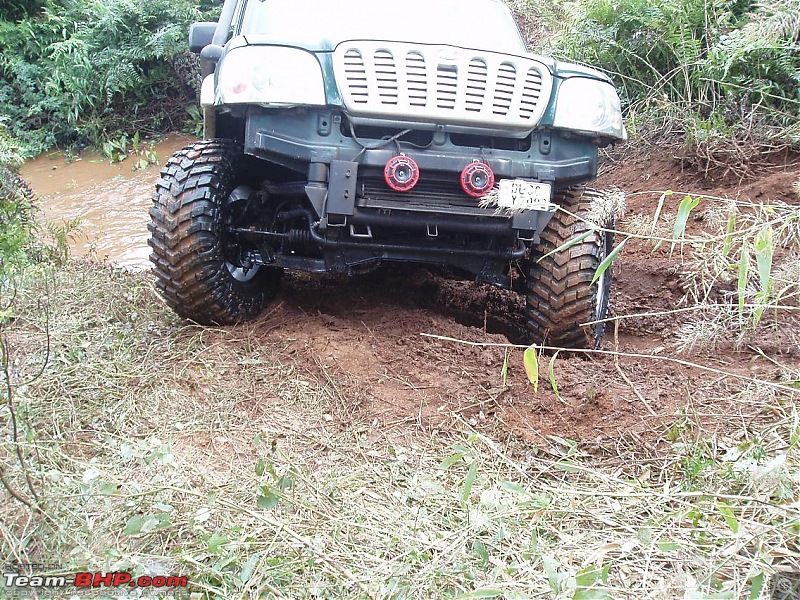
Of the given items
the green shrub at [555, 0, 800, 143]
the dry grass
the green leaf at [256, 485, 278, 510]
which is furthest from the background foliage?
the green leaf at [256, 485, 278, 510]

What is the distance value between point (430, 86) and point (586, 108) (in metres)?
0.73

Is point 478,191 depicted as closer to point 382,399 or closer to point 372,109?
point 372,109

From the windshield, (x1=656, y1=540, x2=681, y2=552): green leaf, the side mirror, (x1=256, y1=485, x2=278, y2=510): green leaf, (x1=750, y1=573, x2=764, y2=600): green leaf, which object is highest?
the windshield

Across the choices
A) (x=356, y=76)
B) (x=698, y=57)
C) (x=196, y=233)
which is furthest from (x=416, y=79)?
(x=698, y=57)

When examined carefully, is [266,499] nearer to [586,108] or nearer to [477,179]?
[477,179]

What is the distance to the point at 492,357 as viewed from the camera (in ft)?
11.1

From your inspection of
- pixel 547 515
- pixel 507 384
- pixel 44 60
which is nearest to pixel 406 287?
pixel 507 384

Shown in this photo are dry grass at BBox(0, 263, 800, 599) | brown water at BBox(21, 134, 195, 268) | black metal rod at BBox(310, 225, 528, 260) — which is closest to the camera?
dry grass at BBox(0, 263, 800, 599)

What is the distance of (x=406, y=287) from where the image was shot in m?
4.52

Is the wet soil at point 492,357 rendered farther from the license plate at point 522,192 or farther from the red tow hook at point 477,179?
the red tow hook at point 477,179

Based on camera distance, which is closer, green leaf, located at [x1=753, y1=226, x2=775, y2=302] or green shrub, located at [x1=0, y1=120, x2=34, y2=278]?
green leaf, located at [x1=753, y1=226, x2=775, y2=302]

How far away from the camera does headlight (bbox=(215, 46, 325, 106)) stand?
3.00 meters

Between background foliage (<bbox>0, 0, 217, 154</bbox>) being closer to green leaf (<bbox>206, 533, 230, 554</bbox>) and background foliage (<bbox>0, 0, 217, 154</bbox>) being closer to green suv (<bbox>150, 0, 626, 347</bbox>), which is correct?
green suv (<bbox>150, 0, 626, 347</bbox>)

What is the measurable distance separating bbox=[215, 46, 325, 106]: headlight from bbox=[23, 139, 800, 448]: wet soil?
113 cm
